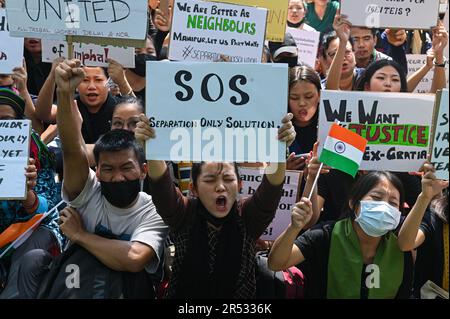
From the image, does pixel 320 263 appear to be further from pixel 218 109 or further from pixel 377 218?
pixel 218 109

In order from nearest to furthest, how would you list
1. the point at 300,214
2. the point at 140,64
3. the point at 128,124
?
the point at 300,214 → the point at 128,124 → the point at 140,64

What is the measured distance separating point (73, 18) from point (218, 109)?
4.17ft

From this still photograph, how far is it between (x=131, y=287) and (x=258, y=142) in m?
1.05

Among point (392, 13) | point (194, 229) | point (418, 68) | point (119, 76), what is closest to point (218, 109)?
point (194, 229)

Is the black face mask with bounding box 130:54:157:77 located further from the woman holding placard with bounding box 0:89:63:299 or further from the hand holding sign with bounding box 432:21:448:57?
the hand holding sign with bounding box 432:21:448:57

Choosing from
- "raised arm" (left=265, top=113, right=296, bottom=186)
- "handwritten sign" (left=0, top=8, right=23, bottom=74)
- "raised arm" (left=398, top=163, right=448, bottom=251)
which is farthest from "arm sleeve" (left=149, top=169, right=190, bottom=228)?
"handwritten sign" (left=0, top=8, right=23, bottom=74)

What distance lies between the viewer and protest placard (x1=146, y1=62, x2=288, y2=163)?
465 cm

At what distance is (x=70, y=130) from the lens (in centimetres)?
483

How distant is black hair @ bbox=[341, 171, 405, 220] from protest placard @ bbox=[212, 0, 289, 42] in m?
2.20

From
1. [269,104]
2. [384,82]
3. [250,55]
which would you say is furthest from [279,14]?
[269,104]

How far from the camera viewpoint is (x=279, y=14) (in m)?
6.93

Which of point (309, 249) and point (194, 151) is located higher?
point (194, 151)

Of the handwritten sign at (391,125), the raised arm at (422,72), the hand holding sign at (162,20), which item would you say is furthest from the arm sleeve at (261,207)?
the hand holding sign at (162,20)
